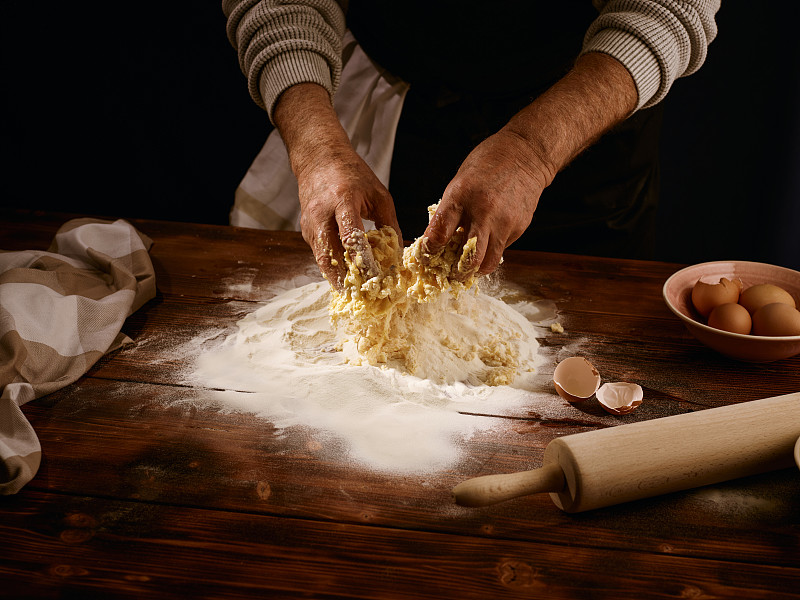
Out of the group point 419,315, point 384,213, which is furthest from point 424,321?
point 384,213

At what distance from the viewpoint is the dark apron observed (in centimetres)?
155

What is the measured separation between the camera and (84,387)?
113 cm

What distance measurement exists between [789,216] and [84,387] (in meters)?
2.56

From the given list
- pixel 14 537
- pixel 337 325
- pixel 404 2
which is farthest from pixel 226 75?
pixel 14 537

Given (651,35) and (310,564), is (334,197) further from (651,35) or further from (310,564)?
(651,35)

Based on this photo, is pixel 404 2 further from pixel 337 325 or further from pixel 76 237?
pixel 76 237

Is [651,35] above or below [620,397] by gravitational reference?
above

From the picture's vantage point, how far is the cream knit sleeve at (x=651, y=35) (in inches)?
50.8

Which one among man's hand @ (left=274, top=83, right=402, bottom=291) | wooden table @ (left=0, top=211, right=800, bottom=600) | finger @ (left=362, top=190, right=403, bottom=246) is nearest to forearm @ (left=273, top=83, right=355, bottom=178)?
man's hand @ (left=274, top=83, right=402, bottom=291)

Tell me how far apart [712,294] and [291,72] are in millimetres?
1025

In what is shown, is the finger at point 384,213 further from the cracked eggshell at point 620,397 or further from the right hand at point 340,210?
the cracked eggshell at point 620,397

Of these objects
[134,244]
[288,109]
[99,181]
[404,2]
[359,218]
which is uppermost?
[404,2]

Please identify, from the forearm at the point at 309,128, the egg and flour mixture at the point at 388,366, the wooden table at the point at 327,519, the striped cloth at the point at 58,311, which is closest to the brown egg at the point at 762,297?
the wooden table at the point at 327,519

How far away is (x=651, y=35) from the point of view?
4.21 ft
